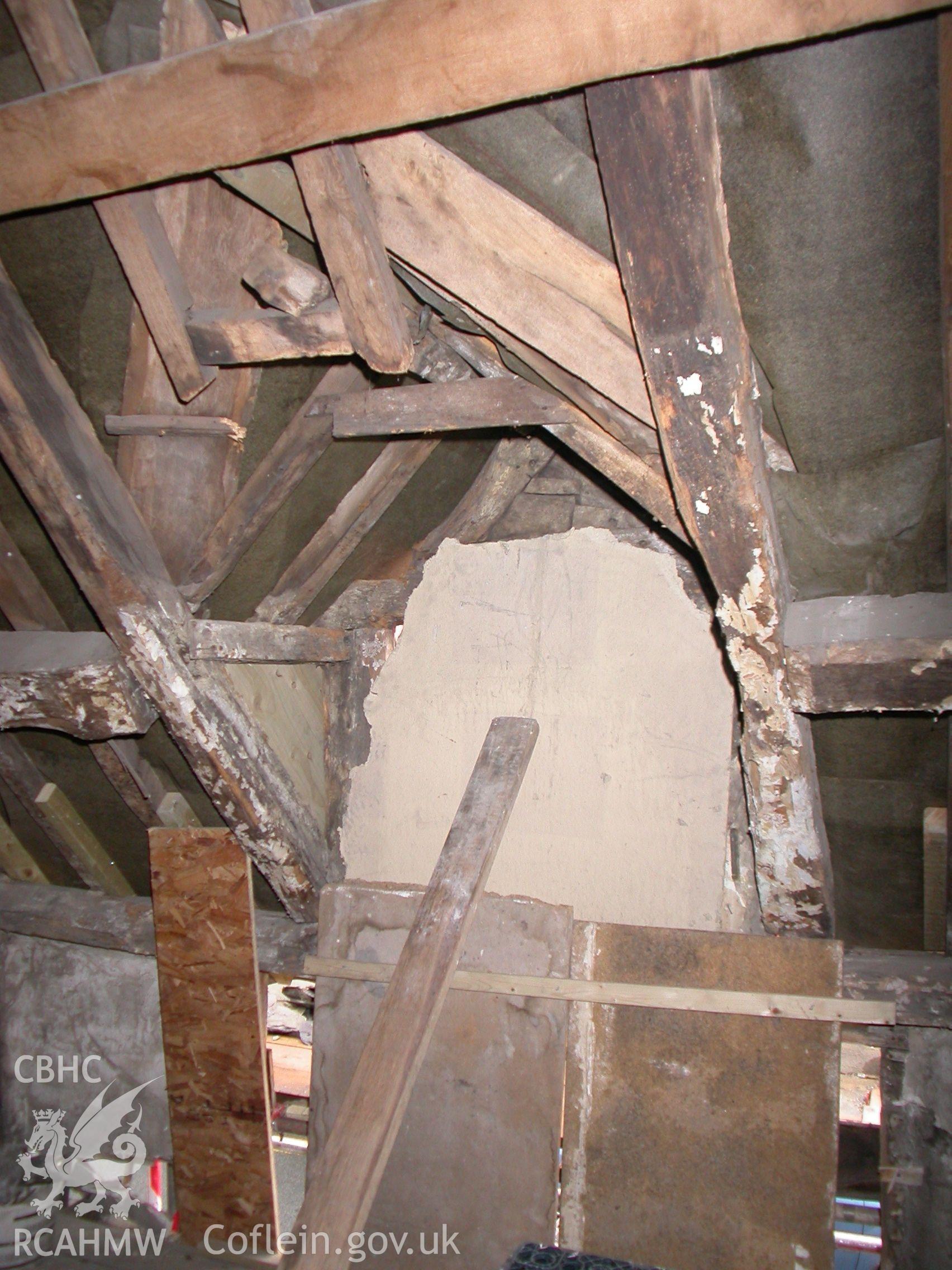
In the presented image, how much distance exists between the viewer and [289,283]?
5.50 feet

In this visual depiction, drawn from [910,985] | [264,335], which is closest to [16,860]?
[264,335]

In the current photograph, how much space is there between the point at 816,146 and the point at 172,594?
1763 mm

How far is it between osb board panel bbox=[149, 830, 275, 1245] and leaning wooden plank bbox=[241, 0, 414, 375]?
1.78 metres

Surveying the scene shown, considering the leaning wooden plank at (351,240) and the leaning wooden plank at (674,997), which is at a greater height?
the leaning wooden plank at (351,240)

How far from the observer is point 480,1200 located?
2121mm

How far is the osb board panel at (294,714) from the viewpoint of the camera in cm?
245

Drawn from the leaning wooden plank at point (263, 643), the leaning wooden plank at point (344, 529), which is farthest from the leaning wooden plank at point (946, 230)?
the leaning wooden plank at point (263, 643)

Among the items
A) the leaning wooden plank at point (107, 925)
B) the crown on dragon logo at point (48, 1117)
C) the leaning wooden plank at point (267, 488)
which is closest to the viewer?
the leaning wooden plank at point (267, 488)

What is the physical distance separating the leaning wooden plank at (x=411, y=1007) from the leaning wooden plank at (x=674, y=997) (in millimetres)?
214

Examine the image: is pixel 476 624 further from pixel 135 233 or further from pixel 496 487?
pixel 135 233

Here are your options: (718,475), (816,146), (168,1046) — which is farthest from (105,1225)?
(816,146)

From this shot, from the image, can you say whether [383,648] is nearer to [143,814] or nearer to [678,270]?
[143,814]

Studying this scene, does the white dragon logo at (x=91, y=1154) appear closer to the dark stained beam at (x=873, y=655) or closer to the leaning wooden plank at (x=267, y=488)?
the leaning wooden plank at (x=267, y=488)

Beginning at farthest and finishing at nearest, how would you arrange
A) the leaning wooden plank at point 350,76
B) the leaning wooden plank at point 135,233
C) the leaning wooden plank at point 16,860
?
the leaning wooden plank at point 16,860 → the leaning wooden plank at point 135,233 → the leaning wooden plank at point 350,76
